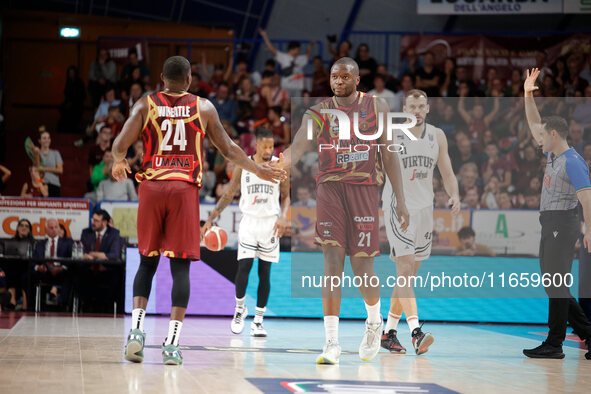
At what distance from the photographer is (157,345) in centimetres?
711

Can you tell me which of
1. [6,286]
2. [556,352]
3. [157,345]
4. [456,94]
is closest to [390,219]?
[556,352]

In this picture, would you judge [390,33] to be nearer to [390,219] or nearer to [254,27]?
[254,27]

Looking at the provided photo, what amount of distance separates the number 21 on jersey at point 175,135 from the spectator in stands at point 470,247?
5302mm

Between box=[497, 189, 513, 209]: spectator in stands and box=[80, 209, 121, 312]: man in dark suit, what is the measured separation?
5.22 meters

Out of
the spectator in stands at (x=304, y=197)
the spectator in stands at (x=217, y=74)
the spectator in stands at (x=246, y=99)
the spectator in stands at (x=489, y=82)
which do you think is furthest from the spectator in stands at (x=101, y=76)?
the spectator in stands at (x=489, y=82)

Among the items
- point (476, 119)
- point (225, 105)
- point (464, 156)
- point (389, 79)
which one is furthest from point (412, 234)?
point (389, 79)

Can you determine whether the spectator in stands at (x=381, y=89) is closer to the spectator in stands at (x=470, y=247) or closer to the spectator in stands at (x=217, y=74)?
the spectator in stands at (x=217, y=74)

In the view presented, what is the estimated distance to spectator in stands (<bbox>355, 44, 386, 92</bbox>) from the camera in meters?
16.5

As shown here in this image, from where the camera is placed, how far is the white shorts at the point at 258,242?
919cm

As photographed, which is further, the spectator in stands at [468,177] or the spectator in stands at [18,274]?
the spectator in stands at [18,274]

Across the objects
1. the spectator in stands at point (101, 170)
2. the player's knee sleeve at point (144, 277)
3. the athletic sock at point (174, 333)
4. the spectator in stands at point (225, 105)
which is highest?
the spectator in stands at point (225, 105)

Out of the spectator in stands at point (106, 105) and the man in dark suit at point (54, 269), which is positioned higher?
the spectator in stands at point (106, 105)

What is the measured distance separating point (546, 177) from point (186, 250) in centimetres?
346

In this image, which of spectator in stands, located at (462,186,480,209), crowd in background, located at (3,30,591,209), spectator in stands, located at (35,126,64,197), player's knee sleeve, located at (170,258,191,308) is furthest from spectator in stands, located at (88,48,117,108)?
player's knee sleeve, located at (170,258,191,308)
